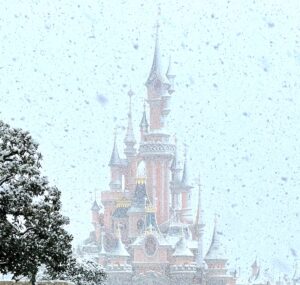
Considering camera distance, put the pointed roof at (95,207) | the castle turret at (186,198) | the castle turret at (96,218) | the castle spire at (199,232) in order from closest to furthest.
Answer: the castle spire at (199,232)
the castle turret at (96,218)
the castle turret at (186,198)
the pointed roof at (95,207)

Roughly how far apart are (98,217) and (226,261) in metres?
19.0

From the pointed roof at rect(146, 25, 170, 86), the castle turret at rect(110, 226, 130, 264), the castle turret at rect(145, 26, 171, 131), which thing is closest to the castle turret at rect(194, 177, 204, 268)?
the castle turret at rect(110, 226, 130, 264)

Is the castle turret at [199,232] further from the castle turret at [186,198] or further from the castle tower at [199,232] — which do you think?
the castle turret at [186,198]

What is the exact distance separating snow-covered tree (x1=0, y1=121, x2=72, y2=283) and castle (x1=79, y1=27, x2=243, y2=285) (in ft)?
259

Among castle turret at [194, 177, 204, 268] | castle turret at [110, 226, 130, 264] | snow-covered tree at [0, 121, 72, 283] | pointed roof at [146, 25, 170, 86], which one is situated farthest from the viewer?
pointed roof at [146, 25, 170, 86]

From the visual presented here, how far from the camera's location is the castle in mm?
101000

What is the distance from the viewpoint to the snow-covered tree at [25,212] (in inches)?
706

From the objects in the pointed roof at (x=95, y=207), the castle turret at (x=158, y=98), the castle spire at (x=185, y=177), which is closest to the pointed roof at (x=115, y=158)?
the pointed roof at (x=95, y=207)

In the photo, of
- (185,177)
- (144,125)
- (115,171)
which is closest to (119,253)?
(115,171)

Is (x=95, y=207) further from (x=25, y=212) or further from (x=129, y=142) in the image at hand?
(x=25, y=212)

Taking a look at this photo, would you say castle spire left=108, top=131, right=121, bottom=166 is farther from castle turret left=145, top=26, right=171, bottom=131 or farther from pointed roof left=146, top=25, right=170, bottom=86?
pointed roof left=146, top=25, right=170, bottom=86

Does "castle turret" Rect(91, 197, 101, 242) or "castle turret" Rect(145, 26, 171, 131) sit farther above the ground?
"castle turret" Rect(145, 26, 171, 131)

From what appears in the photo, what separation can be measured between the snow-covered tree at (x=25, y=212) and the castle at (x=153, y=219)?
259 feet

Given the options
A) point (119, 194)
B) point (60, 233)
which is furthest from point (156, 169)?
point (60, 233)
